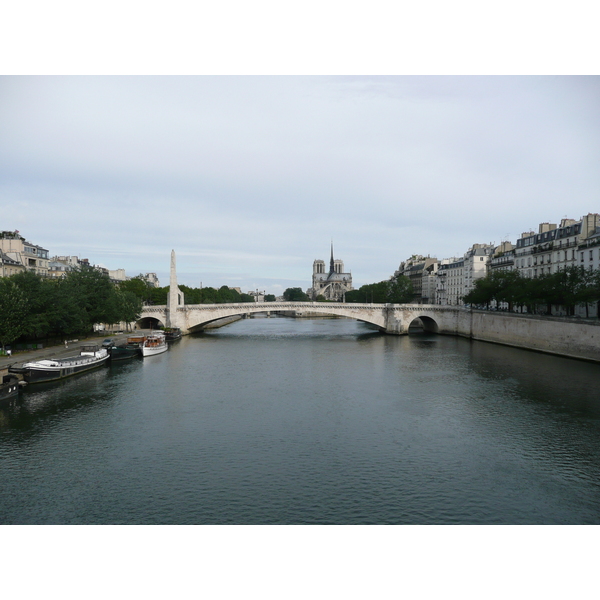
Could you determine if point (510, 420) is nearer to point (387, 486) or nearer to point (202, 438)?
point (387, 486)

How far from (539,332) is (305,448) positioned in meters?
32.9

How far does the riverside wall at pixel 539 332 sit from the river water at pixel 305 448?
327 centimetres

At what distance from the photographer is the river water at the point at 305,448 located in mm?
13440

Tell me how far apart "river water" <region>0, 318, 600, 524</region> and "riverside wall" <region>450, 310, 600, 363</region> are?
3.27m

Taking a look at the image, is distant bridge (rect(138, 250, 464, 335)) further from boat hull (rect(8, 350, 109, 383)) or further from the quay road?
boat hull (rect(8, 350, 109, 383))

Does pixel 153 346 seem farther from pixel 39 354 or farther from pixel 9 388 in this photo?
pixel 9 388

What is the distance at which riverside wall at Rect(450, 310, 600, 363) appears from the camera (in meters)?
37.0

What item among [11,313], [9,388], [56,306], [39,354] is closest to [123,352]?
A: [56,306]

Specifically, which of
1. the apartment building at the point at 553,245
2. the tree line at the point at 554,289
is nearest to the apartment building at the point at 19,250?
the tree line at the point at 554,289

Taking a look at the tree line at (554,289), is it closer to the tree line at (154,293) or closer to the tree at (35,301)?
the tree at (35,301)

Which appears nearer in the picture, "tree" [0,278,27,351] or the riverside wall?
"tree" [0,278,27,351]

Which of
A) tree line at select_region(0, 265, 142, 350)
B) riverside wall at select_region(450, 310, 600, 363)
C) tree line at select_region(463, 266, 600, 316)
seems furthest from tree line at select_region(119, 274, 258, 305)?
tree line at select_region(463, 266, 600, 316)

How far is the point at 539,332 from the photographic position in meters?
43.6

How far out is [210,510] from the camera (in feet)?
43.7
